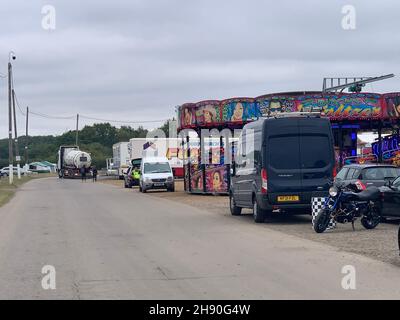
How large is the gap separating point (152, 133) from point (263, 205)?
47.0 metres

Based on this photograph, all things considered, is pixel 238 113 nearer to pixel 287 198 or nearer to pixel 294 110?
pixel 294 110

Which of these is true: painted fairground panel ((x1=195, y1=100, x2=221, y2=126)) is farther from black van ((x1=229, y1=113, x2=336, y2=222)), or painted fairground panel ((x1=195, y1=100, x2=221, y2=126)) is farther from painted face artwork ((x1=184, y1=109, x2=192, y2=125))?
black van ((x1=229, y1=113, x2=336, y2=222))

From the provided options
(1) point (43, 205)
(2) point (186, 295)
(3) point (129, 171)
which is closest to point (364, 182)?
(2) point (186, 295)

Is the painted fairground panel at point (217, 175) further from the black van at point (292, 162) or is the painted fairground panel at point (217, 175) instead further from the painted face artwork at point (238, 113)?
the black van at point (292, 162)

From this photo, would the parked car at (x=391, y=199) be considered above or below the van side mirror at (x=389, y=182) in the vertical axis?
below

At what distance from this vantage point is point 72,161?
7544 centimetres

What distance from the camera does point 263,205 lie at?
61.7 feet

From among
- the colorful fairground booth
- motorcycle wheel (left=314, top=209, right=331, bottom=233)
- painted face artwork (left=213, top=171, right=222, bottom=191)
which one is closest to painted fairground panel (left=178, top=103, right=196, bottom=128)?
the colorful fairground booth

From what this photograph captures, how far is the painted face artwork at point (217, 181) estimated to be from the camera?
3381 centimetres

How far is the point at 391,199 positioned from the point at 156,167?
83.7 feet

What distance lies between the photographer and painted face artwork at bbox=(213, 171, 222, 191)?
33809 mm
